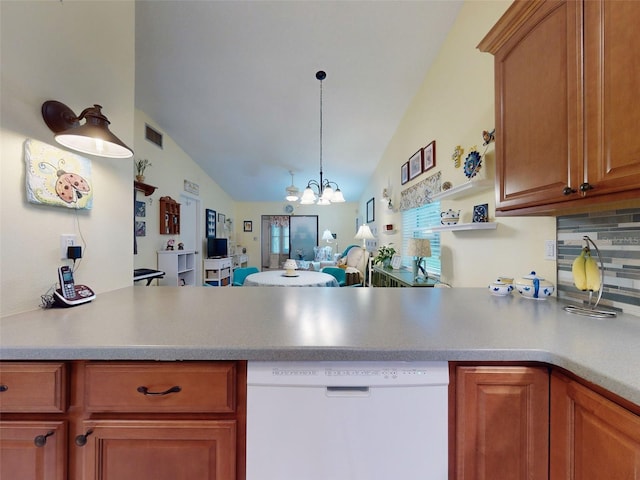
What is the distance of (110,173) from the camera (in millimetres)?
1450

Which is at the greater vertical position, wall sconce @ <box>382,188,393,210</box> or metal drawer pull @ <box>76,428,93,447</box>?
wall sconce @ <box>382,188,393,210</box>

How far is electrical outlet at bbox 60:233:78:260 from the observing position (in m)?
1.18

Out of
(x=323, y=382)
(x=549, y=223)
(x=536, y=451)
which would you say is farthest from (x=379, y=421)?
(x=549, y=223)

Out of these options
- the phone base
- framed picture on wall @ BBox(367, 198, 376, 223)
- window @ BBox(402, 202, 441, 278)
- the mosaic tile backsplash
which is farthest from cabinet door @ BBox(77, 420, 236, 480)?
framed picture on wall @ BBox(367, 198, 376, 223)

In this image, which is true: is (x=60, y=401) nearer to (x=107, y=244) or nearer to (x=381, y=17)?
(x=107, y=244)

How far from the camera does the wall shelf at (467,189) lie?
1.73 metres

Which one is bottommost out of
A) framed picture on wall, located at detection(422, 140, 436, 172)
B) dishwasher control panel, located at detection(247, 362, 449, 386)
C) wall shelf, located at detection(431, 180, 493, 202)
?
dishwasher control panel, located at detection(247, 362, 449, 386)

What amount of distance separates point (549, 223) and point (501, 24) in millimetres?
987

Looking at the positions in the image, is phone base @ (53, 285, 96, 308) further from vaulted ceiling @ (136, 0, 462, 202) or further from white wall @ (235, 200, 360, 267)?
white wall @ (235, 200, 360, 267)

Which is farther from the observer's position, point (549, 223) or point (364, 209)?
point (364, 209)

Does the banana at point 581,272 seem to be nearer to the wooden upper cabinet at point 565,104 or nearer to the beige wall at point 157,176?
the wooden upper cabinet at point 565,104

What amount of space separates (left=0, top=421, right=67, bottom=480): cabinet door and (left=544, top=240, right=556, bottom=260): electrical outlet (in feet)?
6.87

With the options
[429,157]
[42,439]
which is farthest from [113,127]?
[429,157]

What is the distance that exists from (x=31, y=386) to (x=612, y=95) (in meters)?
1.96
